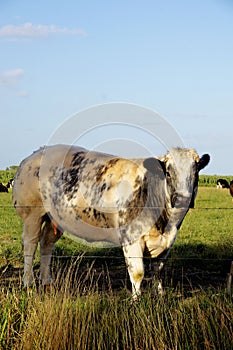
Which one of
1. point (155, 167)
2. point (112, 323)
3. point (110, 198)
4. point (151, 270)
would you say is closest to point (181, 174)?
point (155, 167)

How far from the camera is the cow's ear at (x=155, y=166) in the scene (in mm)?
8508

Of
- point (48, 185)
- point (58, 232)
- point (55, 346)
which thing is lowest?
point (55, 346)

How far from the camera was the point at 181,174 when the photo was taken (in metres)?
8.27

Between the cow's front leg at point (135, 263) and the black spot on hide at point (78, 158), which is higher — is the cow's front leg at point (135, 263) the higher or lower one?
the lower one

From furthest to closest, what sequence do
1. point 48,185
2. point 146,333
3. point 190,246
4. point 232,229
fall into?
point 232,229, point 190,246, point 48,185, point 146,333

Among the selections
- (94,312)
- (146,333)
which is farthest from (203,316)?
(94,312)

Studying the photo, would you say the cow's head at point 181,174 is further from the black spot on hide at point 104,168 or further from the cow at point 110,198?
the black spot on hide at point 104,168

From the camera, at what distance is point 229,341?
19.2ft

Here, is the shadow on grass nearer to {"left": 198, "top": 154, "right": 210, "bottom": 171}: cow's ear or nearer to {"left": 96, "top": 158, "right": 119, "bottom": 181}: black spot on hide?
{"left": 96, "top": 158, "right": 119, "bottom": 181}: black spot on hide

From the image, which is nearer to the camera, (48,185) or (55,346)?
(55,346)

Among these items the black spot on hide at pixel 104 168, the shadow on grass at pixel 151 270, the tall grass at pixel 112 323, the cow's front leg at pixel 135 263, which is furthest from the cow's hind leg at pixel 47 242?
the tall grass at pixel 112 323

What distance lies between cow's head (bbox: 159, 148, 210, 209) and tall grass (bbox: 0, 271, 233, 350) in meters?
1.96

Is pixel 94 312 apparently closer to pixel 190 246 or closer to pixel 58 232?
pixel 58 232

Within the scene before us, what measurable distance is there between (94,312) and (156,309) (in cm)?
58
